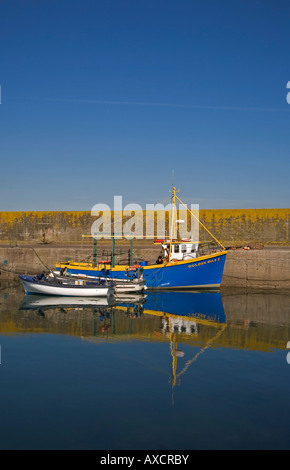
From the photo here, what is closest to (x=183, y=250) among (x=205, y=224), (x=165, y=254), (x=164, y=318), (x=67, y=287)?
(x=165, y=254)

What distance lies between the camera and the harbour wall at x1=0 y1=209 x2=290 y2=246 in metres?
37.6

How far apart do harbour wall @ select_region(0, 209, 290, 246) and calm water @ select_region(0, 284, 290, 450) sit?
1809cm

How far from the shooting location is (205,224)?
3912cm

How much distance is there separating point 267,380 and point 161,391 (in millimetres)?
2850

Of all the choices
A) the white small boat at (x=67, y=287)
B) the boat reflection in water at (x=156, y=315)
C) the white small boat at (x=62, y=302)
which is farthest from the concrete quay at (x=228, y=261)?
the white small boat at (x=62, y=302)

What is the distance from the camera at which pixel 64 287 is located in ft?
80.8

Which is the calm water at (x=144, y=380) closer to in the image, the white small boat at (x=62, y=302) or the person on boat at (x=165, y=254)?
the white small boat at (x=62, y=302)

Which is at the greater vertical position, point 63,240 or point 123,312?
point 63,240

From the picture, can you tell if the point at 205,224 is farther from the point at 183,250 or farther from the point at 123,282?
the point at 123,282

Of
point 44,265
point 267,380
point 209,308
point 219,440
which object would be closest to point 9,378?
point 219,440

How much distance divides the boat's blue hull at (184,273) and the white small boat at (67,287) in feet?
8.59

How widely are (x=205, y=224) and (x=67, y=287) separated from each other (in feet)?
58.8

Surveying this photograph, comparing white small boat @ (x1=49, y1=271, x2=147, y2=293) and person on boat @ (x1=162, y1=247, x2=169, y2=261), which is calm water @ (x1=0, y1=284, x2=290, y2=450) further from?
person on boat @ (x1=162, y1=247, x2=169, y2=261)
